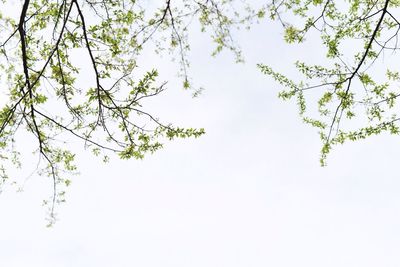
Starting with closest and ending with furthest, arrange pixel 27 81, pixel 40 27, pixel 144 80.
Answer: pixel 144 80
pixel 27 81
pixel 40 27

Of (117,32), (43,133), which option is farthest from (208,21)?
(43,133)

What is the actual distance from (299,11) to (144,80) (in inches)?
107

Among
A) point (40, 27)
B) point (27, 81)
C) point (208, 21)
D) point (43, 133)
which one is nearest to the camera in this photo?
point (27, 81)

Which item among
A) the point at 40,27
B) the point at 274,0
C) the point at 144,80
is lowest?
the point at 144,80

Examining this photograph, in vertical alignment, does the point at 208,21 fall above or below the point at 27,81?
above

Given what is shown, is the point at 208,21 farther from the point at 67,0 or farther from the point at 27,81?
the point at 27,81

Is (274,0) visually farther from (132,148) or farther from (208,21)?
(132,148)

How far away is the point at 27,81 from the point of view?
483 centimetres

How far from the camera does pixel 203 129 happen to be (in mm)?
4691

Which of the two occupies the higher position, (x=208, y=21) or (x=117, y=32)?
(x=208, y=21)

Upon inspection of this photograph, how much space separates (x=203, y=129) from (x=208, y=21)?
9.54 feet

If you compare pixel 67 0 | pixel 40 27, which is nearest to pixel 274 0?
pixel 67 0

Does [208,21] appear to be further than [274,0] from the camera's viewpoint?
Yes

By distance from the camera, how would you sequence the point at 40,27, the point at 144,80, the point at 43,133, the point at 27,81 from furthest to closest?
the point at 43,133
the point at 40,27
the point at 27,81
the point at 144,80
